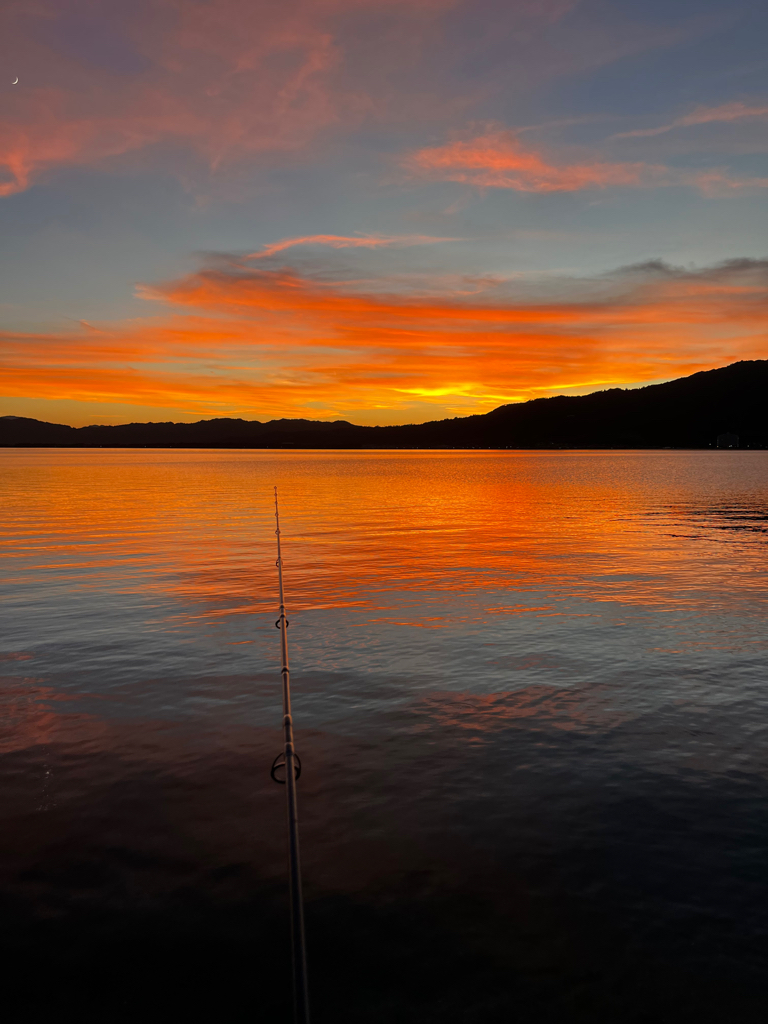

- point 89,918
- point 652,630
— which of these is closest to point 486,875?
point 89,918

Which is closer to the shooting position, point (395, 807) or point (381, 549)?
point (395, 807)

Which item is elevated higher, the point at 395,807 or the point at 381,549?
the point at 381,549

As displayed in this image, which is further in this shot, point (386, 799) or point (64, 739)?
point (64, 739)

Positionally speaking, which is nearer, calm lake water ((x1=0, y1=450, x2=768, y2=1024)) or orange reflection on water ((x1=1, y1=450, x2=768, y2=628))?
calm lake water ((x1=0, y1=450, x2=768, y2=1024))

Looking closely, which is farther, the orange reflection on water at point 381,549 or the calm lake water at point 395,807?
the orange reflection on water at point 381,549

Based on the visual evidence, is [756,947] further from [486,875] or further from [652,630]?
[652,630]

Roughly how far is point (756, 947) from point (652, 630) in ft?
35.5

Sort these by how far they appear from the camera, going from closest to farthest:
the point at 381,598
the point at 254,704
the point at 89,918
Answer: the point at 89,918
the point at 254,704
the point at 381,598

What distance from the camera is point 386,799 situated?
8094mm

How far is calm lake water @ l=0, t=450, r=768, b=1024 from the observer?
5.48 meters

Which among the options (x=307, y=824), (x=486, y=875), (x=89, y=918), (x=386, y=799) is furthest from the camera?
(x=386, y=799)

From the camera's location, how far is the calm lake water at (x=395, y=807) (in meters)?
5.48

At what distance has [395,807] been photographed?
312 inches

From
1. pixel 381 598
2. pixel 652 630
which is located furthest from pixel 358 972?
pixel 381 598
